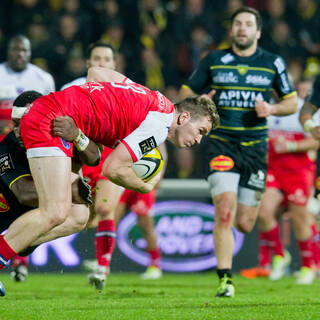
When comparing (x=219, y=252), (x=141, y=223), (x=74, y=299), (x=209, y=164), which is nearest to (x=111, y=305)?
(x=74, y=299)

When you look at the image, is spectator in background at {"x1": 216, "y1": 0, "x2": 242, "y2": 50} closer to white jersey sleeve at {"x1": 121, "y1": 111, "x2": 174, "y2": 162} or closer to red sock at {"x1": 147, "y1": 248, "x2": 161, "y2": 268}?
red sock at {"x1": 147, "y1": 248, "x2": 161, "y2": 268}

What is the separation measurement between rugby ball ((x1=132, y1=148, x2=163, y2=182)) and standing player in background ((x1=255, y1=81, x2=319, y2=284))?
4438mm

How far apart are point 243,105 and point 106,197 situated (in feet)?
5.80

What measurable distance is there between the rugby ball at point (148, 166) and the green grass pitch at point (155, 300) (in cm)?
108

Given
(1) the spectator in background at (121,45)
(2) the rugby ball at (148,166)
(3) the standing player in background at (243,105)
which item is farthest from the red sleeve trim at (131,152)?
(1) the spectator in background at (121,45)

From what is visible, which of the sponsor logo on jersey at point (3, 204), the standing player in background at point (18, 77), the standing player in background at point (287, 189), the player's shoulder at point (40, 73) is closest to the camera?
the sponsor logo on jersey at point (3, 204)

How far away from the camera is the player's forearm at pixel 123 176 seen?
608 cm

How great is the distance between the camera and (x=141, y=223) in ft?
35.4

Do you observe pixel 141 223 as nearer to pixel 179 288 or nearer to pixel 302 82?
pixel 179 288

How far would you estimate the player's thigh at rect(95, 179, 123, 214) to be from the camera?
8.40 m

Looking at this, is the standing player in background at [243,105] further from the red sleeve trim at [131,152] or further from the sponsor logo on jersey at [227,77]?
the red sleeve trim at [131,152]

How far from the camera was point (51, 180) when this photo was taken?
19.6 ft

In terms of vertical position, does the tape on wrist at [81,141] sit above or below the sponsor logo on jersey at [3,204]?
above

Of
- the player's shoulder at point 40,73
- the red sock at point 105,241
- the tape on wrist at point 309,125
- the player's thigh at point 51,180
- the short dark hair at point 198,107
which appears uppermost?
the player's shoulder at point 40,73
